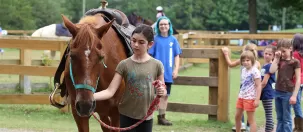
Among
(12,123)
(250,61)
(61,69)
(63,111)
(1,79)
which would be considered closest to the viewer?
(61,69)

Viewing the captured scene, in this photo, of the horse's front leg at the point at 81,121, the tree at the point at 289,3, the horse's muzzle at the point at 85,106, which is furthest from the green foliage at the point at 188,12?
the horse's muzzle at the point at 85,106

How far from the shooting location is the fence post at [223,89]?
8305 millimetres

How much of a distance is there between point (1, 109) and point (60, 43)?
67.5 inches

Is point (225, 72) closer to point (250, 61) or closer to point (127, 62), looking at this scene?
point (250, 61)

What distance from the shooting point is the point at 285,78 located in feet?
22.1

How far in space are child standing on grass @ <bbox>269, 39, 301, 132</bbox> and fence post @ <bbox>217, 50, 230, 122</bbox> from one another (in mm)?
1554

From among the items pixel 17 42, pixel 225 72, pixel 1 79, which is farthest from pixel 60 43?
pixel 1 79

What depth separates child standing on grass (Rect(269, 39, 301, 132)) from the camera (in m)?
6.64

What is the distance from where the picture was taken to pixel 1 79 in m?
15.0

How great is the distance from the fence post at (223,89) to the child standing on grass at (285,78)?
1554 mm

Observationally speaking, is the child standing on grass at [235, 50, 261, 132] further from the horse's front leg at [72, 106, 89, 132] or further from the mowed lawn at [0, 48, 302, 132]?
the horse's front leg at [72, 106, 89, 132]

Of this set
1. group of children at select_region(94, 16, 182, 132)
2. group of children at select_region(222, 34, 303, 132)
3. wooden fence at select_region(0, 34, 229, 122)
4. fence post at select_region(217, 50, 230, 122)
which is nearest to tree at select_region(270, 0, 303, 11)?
wooden fence at select_region(0, 34, 229, 122)

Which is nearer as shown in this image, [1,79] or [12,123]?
[12,123]

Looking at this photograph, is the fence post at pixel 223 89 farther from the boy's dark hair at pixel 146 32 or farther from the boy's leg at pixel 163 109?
the boy's dark hair at pixel 146 32
